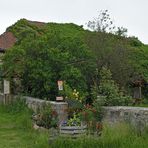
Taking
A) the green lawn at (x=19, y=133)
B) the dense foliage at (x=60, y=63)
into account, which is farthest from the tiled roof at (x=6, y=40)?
the green lawn at (x=19, y=133)

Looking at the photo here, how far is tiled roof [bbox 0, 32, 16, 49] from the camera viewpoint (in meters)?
34.3

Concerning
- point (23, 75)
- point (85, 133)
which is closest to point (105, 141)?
point (85, 133)

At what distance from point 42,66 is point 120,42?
19.3ft

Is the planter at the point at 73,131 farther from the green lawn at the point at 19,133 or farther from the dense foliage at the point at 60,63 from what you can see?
the dense foliage at the point at 60,63

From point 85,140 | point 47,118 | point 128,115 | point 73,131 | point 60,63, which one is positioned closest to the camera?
point 85,140

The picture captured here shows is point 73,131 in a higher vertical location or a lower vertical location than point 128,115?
lower

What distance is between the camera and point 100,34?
24.0 m

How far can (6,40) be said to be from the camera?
3500 cm

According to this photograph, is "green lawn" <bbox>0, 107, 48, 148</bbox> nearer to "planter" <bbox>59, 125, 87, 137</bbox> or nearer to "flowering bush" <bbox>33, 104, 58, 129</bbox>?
"flowering bush" <bbox>33, 104, 58, 129</bbox>

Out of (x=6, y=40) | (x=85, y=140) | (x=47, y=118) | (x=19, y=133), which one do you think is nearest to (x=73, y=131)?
(x=85, y=140)

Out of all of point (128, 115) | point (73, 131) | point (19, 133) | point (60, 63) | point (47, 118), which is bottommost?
point (19, 133)

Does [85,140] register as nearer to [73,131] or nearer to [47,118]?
[73,131]

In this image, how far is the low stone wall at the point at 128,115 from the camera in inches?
489

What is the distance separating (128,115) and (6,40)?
23.3 m
